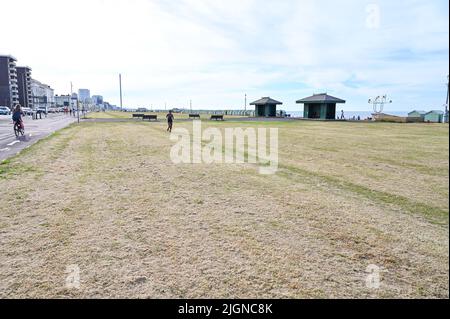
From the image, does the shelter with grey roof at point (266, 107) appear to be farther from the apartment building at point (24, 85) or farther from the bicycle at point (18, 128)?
the apartment building at point (24, 85)

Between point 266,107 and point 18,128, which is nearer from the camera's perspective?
point 18,128

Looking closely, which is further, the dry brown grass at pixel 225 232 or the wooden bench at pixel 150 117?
the wooden bench at pixel 150 117

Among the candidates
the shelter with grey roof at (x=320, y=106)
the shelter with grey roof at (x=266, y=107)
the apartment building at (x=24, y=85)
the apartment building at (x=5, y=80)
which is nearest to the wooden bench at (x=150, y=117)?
the shelter with grey roof at (x=266, y=107)

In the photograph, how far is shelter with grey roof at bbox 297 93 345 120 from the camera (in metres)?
46.8

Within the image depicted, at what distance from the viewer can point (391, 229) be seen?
4.55m

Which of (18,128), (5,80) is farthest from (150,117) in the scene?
(5,80)

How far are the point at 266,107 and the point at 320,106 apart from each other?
1226 cm

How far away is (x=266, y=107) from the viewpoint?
58250 mm

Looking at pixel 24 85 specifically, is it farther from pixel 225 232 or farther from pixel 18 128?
pixel 225 232

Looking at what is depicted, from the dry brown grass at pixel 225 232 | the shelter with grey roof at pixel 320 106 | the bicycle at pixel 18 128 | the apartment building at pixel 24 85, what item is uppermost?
the apartment building at pixel 24 85

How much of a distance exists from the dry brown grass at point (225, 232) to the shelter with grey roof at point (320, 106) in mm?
41091

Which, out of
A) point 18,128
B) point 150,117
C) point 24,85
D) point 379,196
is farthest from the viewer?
point 24,85

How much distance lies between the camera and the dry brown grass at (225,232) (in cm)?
303
